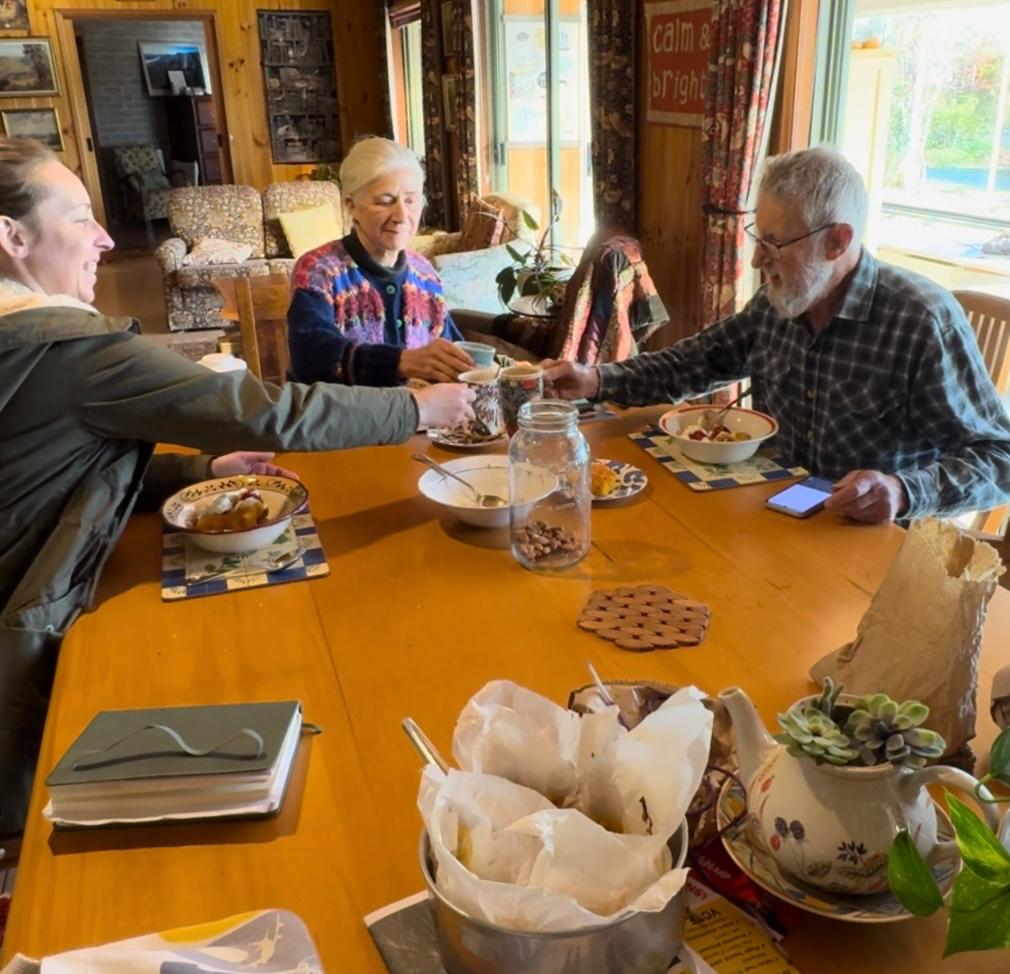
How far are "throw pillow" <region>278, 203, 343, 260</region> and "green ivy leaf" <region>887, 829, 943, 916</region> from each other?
643cm

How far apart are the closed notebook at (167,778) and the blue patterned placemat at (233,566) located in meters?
0.40

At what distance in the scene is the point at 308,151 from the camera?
7832 mm

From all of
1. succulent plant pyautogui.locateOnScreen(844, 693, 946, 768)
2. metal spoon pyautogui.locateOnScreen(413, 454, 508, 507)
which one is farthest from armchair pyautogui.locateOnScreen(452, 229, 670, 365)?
succulent plant pyautogui.locateOnScreen(844, 693, 946, 768)

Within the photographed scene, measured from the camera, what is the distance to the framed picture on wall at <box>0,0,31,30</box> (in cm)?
686

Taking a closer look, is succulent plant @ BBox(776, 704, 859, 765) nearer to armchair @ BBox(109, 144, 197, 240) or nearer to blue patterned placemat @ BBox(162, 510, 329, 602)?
blue patterned placemat @ BBox(162, 510, 329, 602)

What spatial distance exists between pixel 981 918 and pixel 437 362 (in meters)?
1.59

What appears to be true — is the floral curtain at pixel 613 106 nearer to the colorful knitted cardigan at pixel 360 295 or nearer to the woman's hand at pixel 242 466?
the colorful knitted cardigan at pixel 360 295

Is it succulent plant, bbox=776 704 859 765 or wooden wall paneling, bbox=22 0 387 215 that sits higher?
wooden wall paneling, bbox=22 0 387 215

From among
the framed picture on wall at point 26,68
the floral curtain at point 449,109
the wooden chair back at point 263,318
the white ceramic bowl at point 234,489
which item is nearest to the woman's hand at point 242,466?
the white ceramic bowl at point 234,489

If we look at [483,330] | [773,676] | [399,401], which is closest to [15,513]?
[399,401]

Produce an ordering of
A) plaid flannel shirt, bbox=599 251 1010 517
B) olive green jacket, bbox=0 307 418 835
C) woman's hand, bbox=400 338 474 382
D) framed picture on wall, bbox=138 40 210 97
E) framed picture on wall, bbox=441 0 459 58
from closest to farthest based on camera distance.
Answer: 1. olive green jacket, bbox=0 307 418 835
2. plaid flannel shirt, bbox=599 251 1010 517
3. woman's hand, bbox=400 338 474 382
4. framed picture on wall, bbox=441 0 459 58
5. framed picture on wall, bbox=138 40 210 97

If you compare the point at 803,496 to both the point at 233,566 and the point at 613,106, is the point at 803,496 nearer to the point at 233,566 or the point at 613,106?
the point at 233,566

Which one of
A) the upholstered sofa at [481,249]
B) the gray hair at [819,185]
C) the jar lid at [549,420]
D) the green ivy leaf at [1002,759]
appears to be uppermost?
the gray hair at [819,185]

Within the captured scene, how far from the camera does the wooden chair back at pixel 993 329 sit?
2061mm
